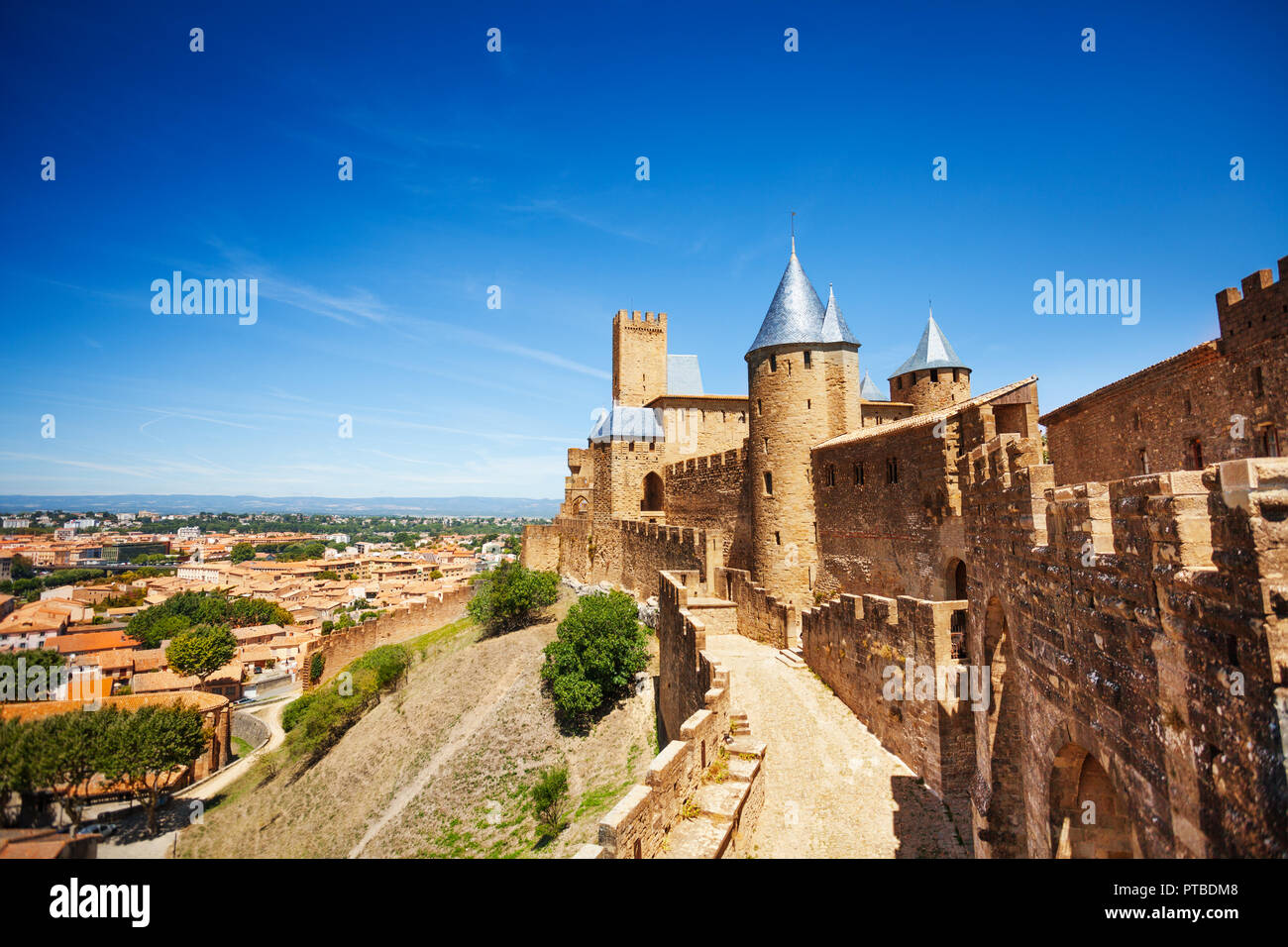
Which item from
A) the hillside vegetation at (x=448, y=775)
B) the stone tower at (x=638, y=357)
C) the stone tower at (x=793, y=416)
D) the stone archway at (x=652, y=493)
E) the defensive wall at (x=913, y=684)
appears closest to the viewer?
the defensive wall at (x=913, y=684)

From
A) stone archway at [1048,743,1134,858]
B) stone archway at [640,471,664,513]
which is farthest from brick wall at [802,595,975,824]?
stone archway at [640,471,664,513]

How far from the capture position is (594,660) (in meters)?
21.2

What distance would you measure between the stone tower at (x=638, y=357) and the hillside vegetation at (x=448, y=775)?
16.7m

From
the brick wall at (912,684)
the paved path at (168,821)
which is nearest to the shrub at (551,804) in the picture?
the brick wall at (912,684)

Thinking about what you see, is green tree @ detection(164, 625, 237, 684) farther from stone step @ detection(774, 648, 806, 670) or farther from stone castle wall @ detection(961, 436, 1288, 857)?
stone castle wall @ detection(961, 436, 1288, 857)

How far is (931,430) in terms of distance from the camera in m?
15.3

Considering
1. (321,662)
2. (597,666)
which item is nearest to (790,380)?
(597,666)

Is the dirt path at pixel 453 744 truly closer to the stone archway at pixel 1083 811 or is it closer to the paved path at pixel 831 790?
the paved path at pixel 831 790

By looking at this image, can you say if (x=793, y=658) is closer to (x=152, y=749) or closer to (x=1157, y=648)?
(x=1157, y=648)

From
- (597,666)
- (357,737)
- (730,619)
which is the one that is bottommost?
(357,737)

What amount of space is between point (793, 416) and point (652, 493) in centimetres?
1599

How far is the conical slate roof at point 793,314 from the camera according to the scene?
22.0 m
